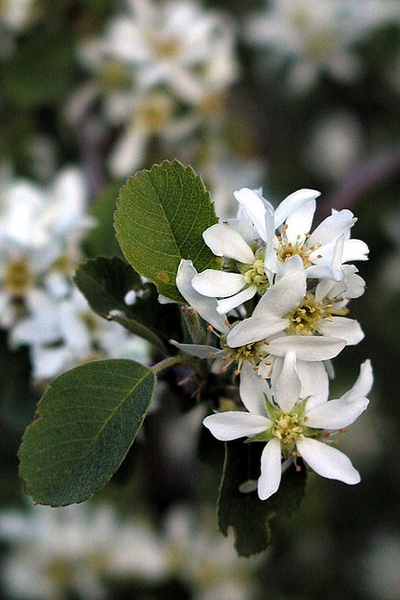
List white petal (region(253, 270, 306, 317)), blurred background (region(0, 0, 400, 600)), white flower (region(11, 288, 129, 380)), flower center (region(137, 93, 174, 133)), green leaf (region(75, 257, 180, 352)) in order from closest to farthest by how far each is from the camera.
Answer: white petal (region(253, 270, 306, 317)) < green leaf (region(75, 257, 180, 352)) < white flower (region(11, 288, 129, 380)) < blurred background (region(0, 0, 400, 600)) < flower center (region(137, 93, 174, 133))

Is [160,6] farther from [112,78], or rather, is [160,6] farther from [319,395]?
[319,395]

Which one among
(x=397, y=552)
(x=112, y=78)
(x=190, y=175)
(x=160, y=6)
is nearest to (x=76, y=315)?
(x=190, y=175)

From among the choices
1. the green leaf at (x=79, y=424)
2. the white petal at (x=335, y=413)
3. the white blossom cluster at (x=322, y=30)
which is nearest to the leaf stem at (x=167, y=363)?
the green leaf at (x=79, y=424)

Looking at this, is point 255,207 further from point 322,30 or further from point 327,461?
point 322,30

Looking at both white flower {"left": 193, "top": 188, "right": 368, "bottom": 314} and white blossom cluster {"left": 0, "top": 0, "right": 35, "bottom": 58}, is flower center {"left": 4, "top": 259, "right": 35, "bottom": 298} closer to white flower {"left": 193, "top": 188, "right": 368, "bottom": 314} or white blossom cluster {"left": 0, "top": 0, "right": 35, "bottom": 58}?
white flower {"left": 193, "top": 188, "right": 368, "bottom": 314}

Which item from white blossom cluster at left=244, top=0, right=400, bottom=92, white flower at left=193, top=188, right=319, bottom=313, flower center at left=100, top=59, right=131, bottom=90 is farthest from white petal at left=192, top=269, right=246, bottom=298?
white blossom cluster at left=244, top=0, right=400, bottom=92

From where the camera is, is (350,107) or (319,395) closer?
(319,395)

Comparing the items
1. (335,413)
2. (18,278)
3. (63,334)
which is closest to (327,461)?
(335,413)

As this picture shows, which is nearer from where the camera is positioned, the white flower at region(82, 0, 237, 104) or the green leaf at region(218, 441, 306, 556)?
the green leaf at region(218, 441, 306, 556)
